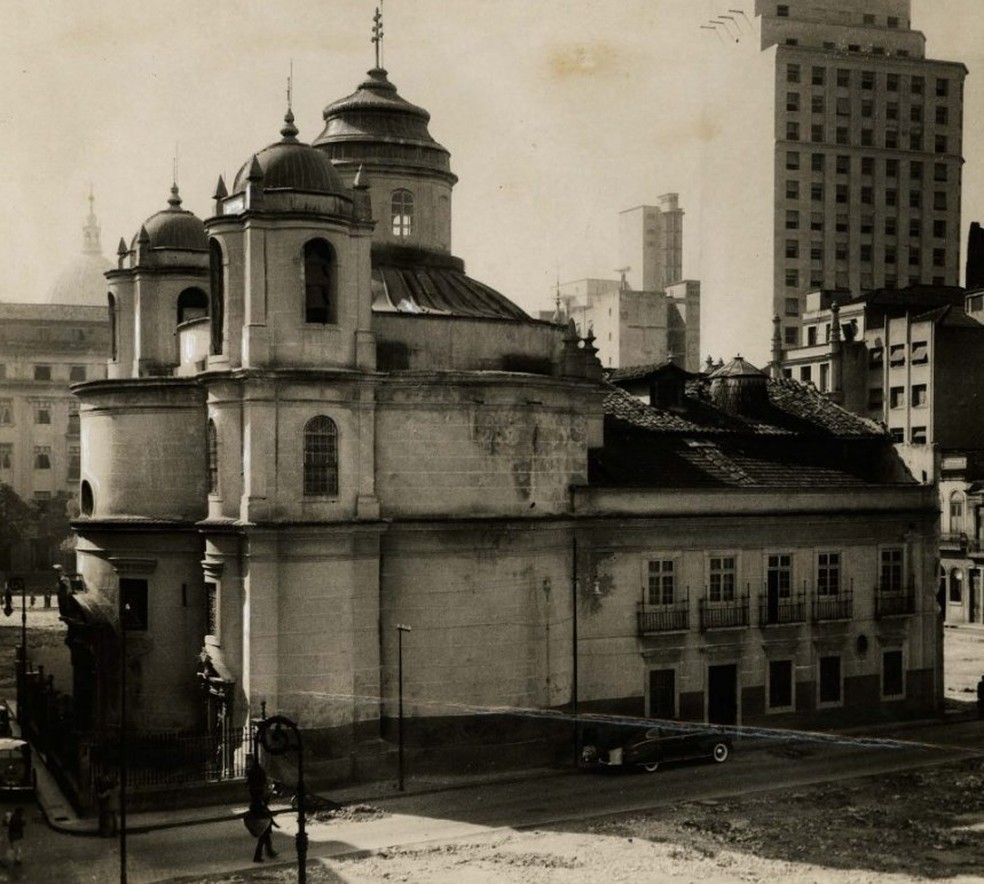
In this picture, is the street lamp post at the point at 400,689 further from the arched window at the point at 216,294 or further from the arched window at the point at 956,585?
the arched window at the point at 956,585

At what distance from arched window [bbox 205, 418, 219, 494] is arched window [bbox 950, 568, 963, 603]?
4889 cm

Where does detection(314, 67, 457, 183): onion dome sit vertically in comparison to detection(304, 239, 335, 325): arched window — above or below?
above

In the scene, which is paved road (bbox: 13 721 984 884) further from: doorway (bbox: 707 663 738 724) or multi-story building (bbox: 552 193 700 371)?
multi-story building (bbox: 552 193 700 371)

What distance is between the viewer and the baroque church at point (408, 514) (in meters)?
38.1

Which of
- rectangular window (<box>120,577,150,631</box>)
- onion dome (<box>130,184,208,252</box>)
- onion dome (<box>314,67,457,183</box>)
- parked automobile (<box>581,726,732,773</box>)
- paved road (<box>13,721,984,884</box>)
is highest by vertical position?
onion dome (<box>314,67,457,183</box>)

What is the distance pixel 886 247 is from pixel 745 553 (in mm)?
62269

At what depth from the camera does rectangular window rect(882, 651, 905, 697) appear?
48.6m

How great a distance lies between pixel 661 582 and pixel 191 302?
1951cm

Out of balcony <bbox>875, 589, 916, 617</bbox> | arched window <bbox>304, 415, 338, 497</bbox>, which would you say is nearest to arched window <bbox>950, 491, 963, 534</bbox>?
balcony <bbox>875, 589, 916, 617</bbox>

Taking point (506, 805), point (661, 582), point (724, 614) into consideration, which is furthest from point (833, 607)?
point (506, 805)

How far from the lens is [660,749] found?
39781 mm

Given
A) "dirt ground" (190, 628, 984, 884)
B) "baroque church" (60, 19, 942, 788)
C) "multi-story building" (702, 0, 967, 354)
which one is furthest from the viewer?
"multi-story building" (702, 0, 967, 354)

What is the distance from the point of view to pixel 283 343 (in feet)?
125

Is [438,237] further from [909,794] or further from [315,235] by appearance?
[909,794]
